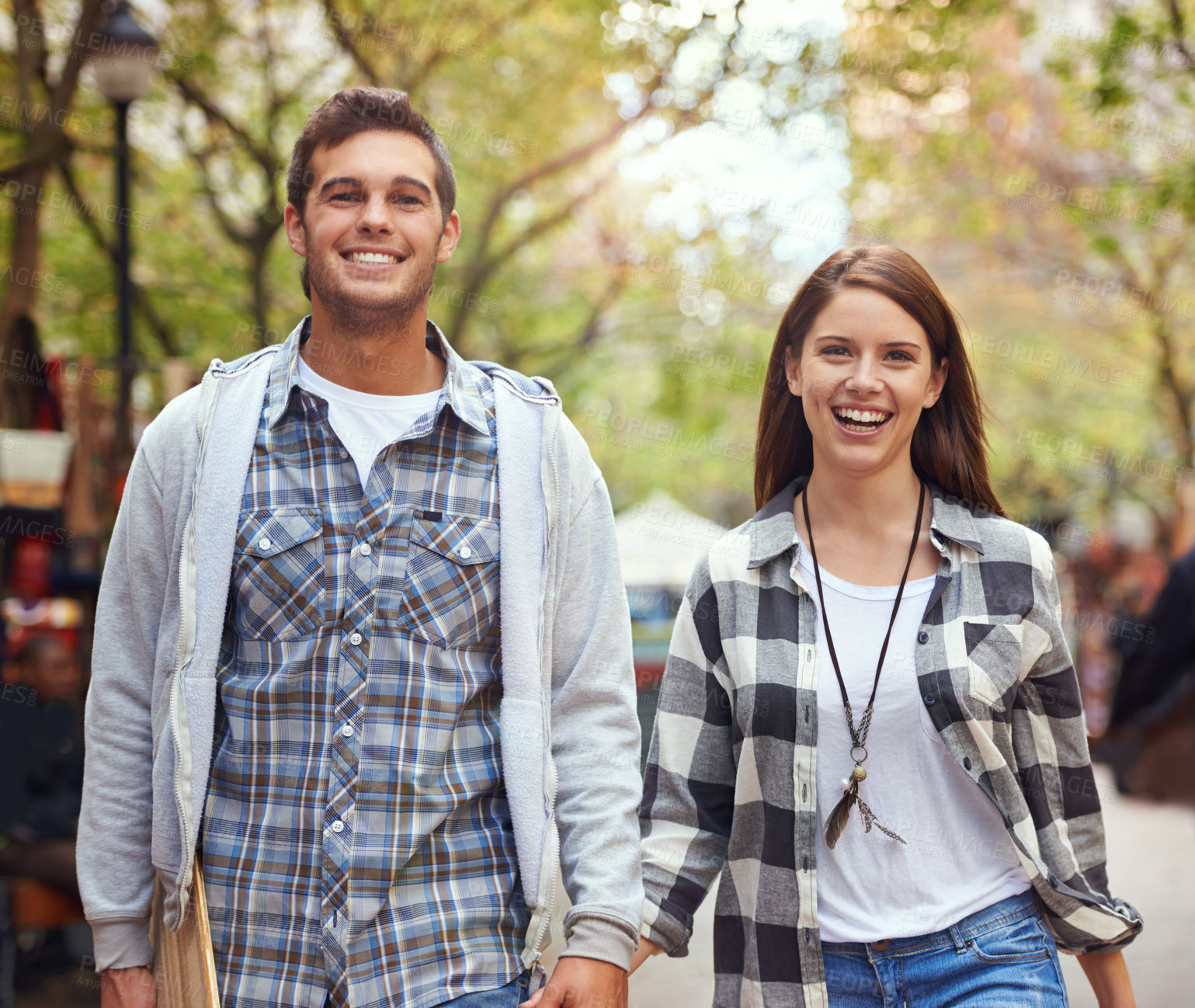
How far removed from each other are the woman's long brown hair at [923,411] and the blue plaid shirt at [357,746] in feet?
3.00

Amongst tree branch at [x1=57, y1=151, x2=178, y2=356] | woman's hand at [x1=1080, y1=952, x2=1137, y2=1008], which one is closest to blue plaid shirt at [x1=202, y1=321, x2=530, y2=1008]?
woman's hand at [x1=1080, y1=952, x2=1137, y2=1008]

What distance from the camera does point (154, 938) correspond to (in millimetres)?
2377

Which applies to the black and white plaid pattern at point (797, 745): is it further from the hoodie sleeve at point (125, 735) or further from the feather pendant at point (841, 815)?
the hoodie sleeve at point (125, 735)

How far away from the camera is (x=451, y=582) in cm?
240

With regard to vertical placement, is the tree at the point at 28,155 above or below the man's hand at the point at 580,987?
above

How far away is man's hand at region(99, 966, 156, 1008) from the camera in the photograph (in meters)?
2.37

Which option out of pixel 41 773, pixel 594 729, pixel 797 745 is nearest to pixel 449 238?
pixel 594 729

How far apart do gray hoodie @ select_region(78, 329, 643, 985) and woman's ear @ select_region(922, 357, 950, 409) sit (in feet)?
2.87

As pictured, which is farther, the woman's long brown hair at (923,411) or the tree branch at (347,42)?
the tree branch at (347,42)

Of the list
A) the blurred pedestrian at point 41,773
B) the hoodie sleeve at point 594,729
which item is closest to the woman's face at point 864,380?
the hoodie sleeve at point 594,729

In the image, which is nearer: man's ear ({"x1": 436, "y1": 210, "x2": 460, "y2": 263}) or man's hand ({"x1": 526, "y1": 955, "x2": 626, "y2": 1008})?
man's hand ({"x1": 526, "y1": 955, "x2": 626, "y2": 1008})

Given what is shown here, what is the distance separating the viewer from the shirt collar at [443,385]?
97.9 inches

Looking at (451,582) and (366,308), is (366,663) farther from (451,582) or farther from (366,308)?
(366,308)

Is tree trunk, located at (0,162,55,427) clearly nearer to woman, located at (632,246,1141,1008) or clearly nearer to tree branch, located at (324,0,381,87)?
tree branch, located at (324,0,381,87)
